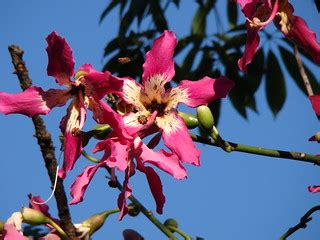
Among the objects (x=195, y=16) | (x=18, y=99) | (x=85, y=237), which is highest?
(x=195, y=16)

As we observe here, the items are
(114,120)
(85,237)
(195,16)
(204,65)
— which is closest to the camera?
(114,120)

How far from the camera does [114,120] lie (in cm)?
95

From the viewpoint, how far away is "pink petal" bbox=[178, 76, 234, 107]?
1.02 meters

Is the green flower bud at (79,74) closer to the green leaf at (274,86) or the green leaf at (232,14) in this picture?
the green leaf at (274,86)

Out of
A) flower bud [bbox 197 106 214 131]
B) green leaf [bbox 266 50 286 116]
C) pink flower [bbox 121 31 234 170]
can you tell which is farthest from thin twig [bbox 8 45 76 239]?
green leaf [bbox 266 50 286 116]

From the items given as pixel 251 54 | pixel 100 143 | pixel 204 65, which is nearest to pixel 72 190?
pixel 100 143

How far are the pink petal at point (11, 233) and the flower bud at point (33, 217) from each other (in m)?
0.04

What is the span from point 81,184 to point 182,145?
160mm

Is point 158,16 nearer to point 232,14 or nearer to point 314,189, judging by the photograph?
point 232,14

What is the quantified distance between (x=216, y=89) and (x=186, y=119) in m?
0.07

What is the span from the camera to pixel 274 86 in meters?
2.23

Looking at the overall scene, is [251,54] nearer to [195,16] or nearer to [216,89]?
[216,89]

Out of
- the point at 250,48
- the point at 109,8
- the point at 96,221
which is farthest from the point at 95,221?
the point at 109,8

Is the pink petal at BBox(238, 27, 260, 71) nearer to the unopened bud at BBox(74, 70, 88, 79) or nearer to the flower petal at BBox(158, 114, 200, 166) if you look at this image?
the flower petal at BBox(158, 114, 200, 166)
